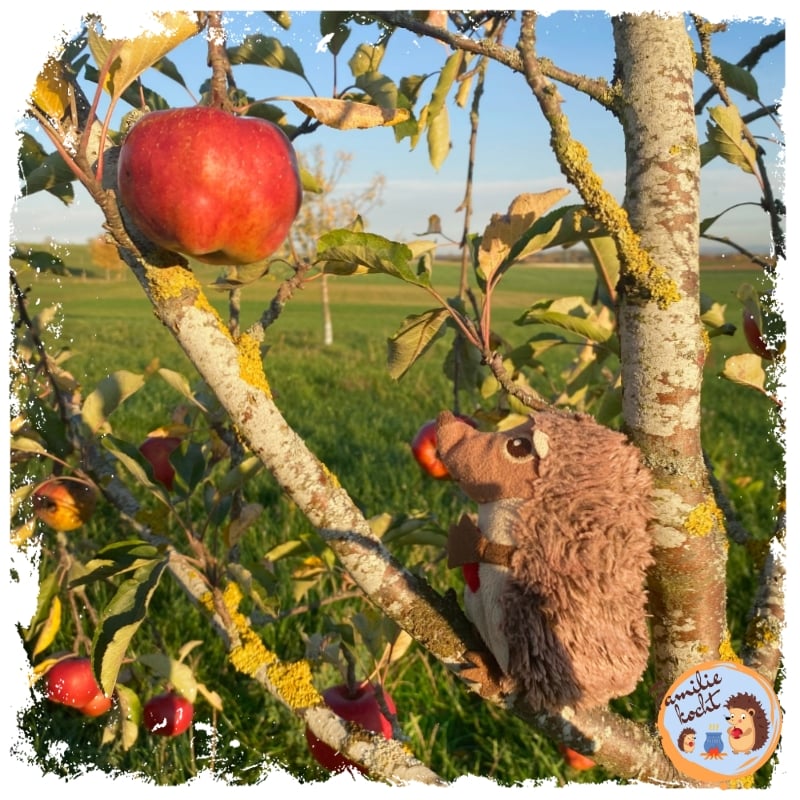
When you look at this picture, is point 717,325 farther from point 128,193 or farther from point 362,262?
point 128,193

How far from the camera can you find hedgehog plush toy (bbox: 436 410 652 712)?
776 millimetres

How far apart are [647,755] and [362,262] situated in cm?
72

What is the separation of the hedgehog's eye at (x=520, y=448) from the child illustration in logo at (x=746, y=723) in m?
0.45

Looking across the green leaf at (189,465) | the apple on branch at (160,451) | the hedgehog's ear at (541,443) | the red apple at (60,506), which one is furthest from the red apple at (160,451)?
the hedgehog's ear at (541,443)

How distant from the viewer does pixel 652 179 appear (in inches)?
33.7

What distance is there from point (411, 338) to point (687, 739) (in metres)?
0.64

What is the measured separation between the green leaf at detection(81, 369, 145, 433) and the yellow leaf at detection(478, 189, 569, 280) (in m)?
0.65

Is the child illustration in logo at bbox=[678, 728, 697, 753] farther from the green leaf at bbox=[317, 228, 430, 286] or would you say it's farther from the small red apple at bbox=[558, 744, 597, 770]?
the small red apple at bbox=[558, 744, 597, 770]

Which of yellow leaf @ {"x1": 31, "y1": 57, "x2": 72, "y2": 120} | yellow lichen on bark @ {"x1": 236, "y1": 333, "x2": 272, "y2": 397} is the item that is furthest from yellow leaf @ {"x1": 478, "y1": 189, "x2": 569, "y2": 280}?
yellow leaf @ {"x1": 31, "y1": 57, "x2": 72, "y2": 120}

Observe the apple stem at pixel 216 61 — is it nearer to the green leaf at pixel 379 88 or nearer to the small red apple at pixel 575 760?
the green leaf at pixel 379 88

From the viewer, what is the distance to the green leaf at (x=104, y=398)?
1.26m

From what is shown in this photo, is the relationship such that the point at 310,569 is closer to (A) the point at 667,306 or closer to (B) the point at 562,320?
(B) the point at 562,320

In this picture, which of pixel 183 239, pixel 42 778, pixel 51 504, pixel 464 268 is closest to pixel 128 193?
pixel 183 239

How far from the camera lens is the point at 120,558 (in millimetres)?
1033
